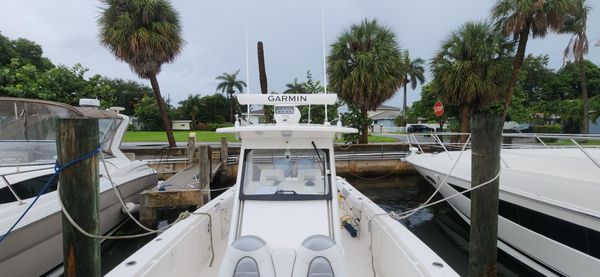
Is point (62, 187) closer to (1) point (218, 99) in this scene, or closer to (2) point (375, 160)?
(2) point (375, 160)

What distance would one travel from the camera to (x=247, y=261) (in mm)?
2617

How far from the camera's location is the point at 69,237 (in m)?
2.18

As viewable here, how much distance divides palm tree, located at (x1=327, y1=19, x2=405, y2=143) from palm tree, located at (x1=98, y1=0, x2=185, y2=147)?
8.09m

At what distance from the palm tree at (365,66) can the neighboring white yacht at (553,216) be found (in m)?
9.45

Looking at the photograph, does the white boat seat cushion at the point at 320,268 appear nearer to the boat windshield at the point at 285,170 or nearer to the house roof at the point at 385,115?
the boat windshield at the point at 285,170

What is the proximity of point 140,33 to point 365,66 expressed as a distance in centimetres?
1060

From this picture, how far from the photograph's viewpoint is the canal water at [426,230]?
5.28 meters

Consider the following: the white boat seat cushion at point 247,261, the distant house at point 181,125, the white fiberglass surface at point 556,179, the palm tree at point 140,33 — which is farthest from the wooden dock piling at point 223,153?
the distant house at point 181,125

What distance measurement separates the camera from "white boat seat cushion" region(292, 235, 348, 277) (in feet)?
8.44

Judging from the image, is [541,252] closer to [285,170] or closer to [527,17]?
[285,170]

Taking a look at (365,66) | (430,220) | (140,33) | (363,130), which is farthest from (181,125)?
(430,220)

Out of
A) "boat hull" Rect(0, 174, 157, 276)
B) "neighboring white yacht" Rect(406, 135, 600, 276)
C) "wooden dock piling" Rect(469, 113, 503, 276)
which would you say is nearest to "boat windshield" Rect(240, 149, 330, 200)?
"wooden dock piling" Rect(469, 113, 503, 276)

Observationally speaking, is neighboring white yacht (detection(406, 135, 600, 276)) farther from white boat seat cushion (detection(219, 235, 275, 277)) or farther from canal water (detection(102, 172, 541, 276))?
white boat seat cushion (detection(219, 235, 275, 277))

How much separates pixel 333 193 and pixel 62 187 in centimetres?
245
